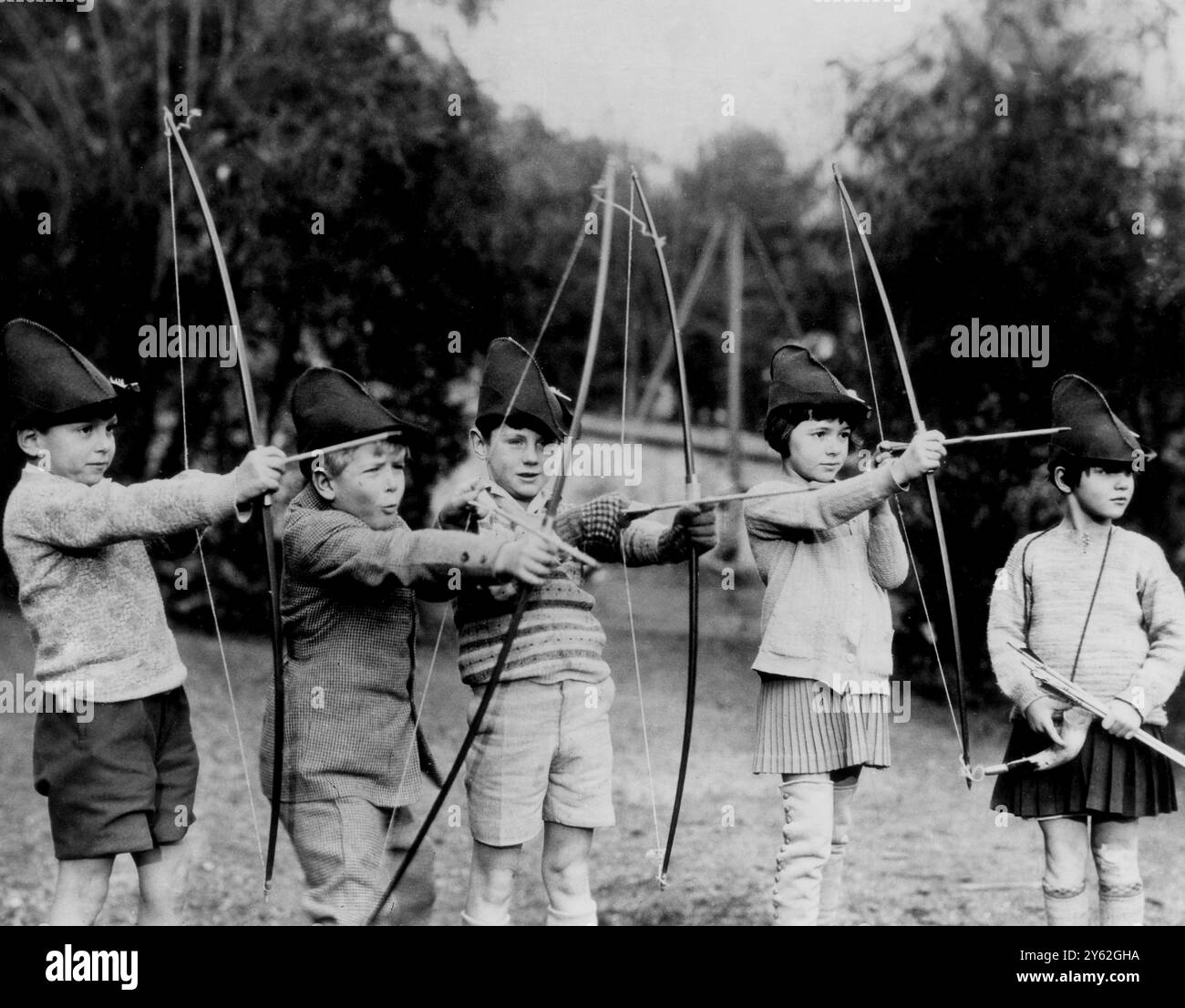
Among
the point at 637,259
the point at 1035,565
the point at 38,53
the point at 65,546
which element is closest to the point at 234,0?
the point at 38,53

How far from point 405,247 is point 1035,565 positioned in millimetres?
2355

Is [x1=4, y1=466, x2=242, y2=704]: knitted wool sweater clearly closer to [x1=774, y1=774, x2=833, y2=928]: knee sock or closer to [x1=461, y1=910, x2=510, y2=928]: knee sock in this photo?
[x1=461, y1=910, x2=510, y2=928]: knee sock

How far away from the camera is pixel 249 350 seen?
5191mm

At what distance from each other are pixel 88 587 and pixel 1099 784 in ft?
7.64

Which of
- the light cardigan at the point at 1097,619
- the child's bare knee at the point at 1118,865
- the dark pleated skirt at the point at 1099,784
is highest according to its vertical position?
the light cardigan at the point at 1097,619

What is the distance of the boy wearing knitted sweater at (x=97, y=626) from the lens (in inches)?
126

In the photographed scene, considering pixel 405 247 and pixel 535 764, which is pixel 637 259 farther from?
pixel 535 764

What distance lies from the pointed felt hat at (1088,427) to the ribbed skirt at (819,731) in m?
0.78

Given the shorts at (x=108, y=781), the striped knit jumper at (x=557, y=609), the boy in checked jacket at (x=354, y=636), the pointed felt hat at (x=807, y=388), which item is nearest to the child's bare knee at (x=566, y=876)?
the boy in checked jacket at (x=354, y=636)

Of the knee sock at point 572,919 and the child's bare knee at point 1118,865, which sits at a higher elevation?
the child's bare knee at point 1118,865

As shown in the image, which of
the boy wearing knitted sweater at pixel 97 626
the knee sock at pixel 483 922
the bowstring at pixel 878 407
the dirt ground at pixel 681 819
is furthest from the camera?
the bowstring at pixel 878 407

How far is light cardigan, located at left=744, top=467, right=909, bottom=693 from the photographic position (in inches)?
135

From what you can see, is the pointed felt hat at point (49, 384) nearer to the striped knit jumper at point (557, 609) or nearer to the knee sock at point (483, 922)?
the striped knit jumper at point (557, 609)
